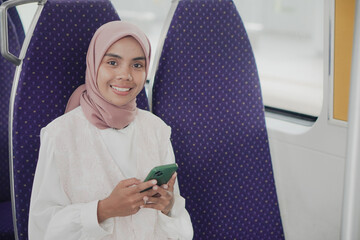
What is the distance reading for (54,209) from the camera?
139 cm

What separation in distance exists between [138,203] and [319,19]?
1.49 meters

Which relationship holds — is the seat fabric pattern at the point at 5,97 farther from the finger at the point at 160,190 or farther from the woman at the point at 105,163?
the finger at the point at 160,190

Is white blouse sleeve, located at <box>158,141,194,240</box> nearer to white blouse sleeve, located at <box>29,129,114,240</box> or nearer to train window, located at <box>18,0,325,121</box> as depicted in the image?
white blouse sleeve, located at <box>29,129,114,240</box>

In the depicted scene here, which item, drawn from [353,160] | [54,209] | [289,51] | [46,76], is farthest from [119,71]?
[289,51]

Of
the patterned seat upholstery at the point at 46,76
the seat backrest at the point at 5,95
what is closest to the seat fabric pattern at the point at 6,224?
the seat backrest at the point at 5,95

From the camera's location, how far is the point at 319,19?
7.56ft

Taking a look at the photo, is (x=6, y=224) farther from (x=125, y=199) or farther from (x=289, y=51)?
(x=289, y=51)

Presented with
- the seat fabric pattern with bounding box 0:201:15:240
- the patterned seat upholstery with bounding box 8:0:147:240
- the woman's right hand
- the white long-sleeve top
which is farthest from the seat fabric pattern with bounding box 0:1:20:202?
the woman's right hand

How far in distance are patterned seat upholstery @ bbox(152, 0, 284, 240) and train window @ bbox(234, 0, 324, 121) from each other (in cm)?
59

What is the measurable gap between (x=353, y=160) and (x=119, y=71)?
83 centimetres

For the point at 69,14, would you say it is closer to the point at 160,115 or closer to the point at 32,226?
the point at 160,115

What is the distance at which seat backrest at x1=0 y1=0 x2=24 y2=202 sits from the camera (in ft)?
7.14

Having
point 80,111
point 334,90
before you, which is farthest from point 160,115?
point 334,90

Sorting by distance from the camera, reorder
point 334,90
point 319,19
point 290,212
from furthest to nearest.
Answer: point 290,212, point 319,19, point 334,90
